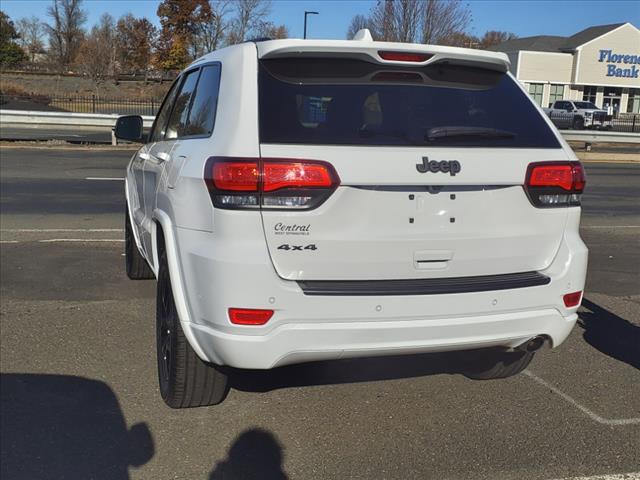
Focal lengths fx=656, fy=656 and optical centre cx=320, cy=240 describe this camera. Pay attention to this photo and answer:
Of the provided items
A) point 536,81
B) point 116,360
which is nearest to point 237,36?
point 536,81

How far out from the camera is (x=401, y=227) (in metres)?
2.98

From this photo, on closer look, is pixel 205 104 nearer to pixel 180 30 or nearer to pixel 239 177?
pixel 239 177

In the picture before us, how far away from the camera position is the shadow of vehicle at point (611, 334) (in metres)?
4.77

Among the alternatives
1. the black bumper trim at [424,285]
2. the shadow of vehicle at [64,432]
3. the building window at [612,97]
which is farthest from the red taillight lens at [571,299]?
the building window at [612,97]

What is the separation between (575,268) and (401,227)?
1.00m

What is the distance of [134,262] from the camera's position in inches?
236

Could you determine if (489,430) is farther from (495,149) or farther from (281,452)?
(495,149)

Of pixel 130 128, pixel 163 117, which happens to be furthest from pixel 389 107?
pixel 130 128

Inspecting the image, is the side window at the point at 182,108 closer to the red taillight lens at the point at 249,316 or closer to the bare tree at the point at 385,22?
the red taillight lens at the point at 249,316

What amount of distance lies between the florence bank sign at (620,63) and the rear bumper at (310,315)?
65.2 m

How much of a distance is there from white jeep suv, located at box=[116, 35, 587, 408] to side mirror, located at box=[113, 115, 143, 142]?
194cm

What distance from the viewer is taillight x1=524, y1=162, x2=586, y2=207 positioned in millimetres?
3176

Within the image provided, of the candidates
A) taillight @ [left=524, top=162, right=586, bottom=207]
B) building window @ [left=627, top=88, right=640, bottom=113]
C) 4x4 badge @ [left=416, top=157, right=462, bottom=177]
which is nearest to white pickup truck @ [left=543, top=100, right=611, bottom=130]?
building window @ [left=627, top=88, right=640, bottom=113]

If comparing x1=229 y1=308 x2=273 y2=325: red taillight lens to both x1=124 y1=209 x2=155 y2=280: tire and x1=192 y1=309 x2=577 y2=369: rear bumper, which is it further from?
x1=124 y1=209 x2=155 y2=280: tire
